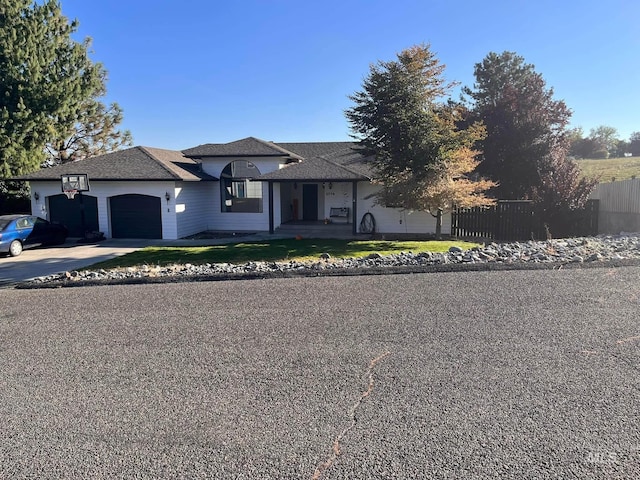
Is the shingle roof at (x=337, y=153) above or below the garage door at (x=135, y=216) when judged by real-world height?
above

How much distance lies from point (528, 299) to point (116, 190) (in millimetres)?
17667

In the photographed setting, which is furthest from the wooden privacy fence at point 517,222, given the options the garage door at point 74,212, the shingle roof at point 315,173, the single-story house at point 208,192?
the garage door at point 74,212

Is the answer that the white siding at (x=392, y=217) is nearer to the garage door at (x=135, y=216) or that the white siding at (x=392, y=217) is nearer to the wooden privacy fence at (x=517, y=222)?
the wooden privacy fence at (x=517, y=222)

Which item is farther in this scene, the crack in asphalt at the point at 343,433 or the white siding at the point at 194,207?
the white siding at the point at 194,207

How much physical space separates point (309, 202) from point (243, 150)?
441 cm

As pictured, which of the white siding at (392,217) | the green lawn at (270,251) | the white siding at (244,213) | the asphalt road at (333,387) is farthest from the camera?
the white siding at (244,213)

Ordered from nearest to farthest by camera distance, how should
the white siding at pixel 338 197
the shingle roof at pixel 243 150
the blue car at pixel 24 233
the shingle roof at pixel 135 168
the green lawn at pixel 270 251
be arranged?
the green lawn at pixel 270 251
the blue car at pixel 24 233
the shingle roof at pixel 135 168
the shingle roof at pixel 243 150
the white siding at pixel 338 197

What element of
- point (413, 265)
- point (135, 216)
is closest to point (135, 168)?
point (135, 216)

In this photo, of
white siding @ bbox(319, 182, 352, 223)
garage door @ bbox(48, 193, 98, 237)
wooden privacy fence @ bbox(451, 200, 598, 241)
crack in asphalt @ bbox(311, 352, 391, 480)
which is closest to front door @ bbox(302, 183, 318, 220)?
white siding @ bbox(319, 182, 352, 223)

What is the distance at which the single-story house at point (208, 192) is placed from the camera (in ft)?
61.6

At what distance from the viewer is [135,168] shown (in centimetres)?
1944

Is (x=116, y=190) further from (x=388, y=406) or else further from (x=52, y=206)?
(x=388, y=406)

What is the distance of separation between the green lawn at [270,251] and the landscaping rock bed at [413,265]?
71.2 inches

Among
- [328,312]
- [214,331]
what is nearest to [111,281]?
[214,331]
